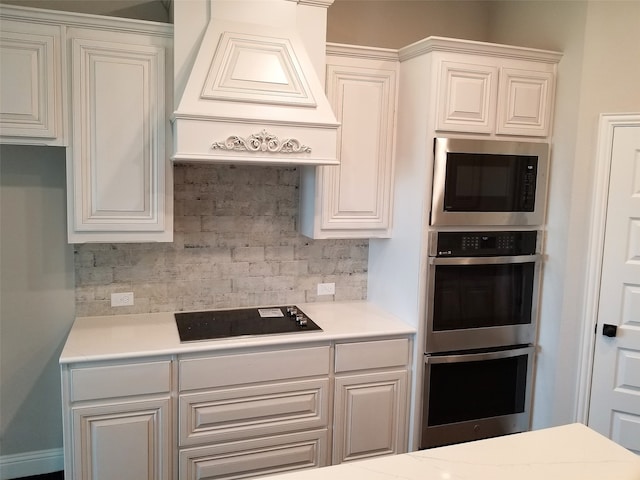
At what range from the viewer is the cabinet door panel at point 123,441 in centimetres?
229

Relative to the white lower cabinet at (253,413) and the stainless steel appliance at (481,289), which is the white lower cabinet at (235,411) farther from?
the stainless steel appliance at (481,289)

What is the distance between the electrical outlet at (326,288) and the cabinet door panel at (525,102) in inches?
53.0

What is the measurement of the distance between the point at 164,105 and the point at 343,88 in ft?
3.11

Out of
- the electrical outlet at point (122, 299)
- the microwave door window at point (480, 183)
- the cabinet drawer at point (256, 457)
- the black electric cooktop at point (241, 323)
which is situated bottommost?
the cabinet drawer at point (256, 457)

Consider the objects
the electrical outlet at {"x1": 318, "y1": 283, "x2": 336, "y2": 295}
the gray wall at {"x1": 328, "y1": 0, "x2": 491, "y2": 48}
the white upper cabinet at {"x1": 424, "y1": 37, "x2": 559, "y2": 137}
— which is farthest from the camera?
the electrical outlet at {"x1": 318, "y1": 283, "x2": 336, "y2": 295}

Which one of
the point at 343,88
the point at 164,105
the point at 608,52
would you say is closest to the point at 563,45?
the point at 608,52

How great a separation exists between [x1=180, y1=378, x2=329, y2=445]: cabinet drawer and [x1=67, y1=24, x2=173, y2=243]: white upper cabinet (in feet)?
2.89

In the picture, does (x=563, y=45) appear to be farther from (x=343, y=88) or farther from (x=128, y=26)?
(x=128, y=26)

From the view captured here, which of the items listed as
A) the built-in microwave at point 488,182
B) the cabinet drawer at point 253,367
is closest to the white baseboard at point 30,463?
the cabinet drawer at point 253,367

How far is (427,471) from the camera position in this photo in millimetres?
1289

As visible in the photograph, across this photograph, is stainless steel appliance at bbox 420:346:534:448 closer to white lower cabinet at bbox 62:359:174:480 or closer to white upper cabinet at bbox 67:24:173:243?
white lower cabinet at bbox 62:359:174:480

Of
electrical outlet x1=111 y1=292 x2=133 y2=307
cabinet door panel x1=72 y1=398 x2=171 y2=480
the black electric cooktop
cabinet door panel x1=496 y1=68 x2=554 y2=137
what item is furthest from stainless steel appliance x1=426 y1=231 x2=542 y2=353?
electrical outlet x1=111 y1=292 x2=133 y2=307

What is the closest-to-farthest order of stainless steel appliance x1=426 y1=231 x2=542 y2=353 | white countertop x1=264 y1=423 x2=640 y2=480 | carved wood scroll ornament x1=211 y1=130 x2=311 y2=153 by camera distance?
white countertop x1=264 y1=423 x2=640 y2=480 < carved wood scroll ornament x1=211 y1=130 x2=311 y2=153 < stainless steel appliance x1=426 y1=231 x2=542 y2=353

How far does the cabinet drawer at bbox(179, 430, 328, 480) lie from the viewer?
248 cm
